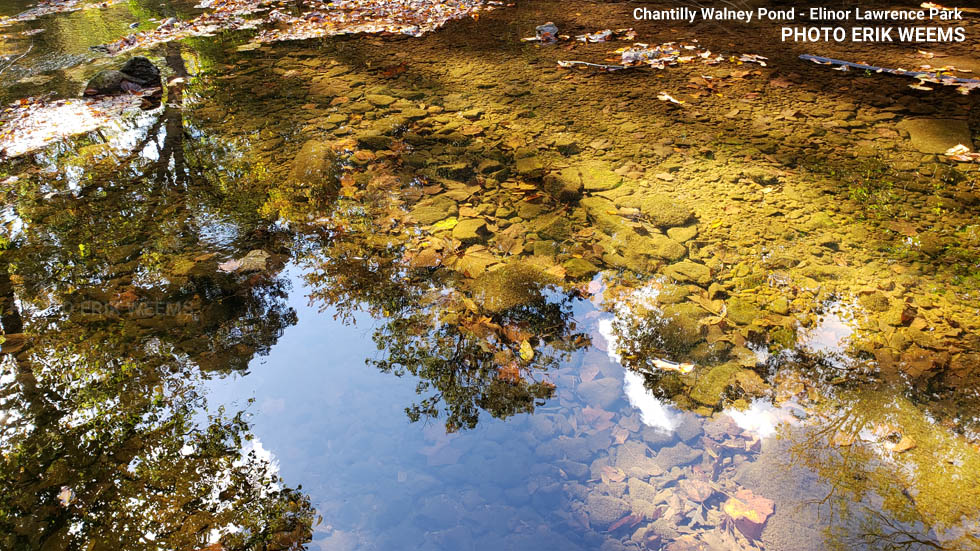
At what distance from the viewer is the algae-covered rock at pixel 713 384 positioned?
8.22 ft

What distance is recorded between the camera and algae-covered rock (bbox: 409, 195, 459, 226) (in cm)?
386

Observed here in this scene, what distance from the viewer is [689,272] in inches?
127

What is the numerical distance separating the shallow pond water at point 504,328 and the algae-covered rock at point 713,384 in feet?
0.04

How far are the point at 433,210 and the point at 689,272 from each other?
6.32 feet

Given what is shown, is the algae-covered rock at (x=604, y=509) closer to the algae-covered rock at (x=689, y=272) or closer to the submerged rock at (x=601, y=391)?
the submerged rock at (x=601, y=391)

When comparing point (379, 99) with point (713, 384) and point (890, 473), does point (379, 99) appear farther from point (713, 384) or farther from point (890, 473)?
point (890, 473)

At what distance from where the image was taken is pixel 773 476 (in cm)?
219

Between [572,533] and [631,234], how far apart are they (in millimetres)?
2116

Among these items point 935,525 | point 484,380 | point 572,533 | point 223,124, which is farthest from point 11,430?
point 935,525

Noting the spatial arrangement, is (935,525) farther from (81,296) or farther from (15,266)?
(15,266)

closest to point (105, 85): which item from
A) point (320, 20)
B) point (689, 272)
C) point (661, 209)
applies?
point (320, 20)

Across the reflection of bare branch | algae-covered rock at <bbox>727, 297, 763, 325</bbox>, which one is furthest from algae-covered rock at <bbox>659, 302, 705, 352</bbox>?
the reflection of bare branch

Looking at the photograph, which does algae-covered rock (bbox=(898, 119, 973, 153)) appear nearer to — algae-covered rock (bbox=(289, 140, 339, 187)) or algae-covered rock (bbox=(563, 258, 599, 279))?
algae-covered rock (bbox=(563, 258, 599, 279))

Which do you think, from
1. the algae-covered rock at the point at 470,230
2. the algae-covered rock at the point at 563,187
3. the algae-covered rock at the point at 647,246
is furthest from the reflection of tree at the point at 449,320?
the algae-covered rock at the point at 563,187
